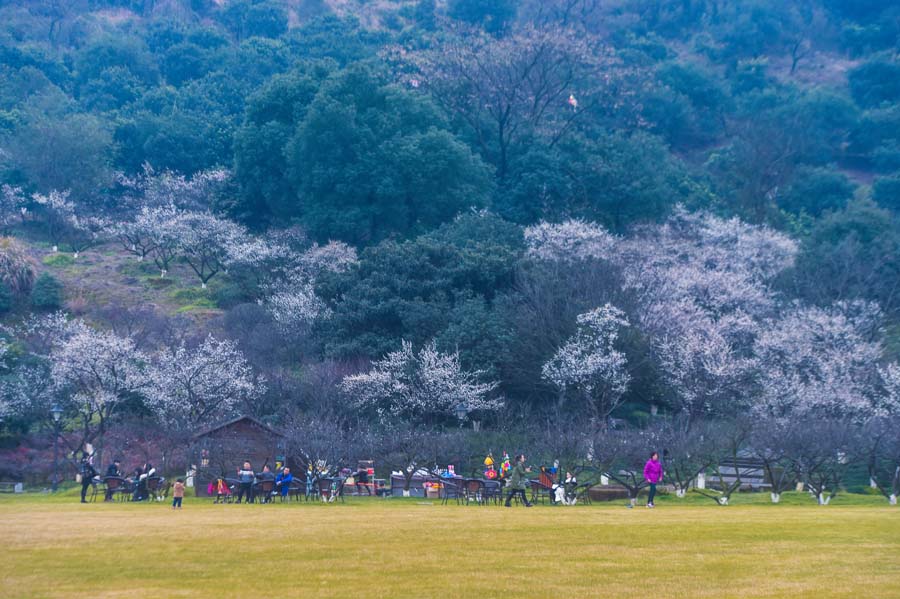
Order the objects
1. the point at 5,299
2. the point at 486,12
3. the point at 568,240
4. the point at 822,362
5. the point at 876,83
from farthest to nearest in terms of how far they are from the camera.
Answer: the point at 486,12 < the point at 876,83 < the point at 568,240 < the point at 5,299 < the point at 822,362

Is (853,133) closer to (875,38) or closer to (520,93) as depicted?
(875,38)

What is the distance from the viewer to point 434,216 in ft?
195

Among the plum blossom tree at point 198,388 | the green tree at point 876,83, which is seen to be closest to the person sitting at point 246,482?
the plum blossom tree at point 198,388

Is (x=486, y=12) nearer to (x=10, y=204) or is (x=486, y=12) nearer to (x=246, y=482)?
(x=10, y=204)

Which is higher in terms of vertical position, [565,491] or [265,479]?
[265,479]

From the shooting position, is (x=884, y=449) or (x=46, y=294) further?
(x=46, y=294)

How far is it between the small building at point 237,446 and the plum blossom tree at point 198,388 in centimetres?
695

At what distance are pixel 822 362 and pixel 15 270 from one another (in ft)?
131

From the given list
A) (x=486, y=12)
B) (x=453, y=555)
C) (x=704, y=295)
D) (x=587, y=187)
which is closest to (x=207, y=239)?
(x=587, y=187)

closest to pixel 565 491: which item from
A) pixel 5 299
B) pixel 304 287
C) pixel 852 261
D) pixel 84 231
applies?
pixel 304 287

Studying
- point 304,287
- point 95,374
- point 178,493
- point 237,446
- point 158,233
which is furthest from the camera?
point 158,233

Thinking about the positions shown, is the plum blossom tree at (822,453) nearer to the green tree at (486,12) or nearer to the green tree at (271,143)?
the green tree at (271,143)

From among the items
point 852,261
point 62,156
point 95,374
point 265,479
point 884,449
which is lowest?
point 265,479

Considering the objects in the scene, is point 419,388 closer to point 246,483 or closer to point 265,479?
point 265,479
